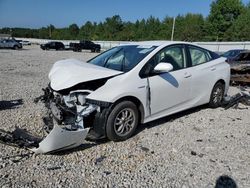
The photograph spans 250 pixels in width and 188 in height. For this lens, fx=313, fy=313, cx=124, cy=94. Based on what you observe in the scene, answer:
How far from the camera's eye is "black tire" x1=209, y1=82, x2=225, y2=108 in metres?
7.32

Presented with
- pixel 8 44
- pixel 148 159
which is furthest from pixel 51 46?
pixel 148 159

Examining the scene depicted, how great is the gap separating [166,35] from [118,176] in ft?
232

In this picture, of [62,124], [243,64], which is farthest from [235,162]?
[243,64]

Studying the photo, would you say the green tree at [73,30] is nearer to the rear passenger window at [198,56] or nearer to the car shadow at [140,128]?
the rear passenger window at [198,56]

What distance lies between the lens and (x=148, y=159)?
15.1 feet

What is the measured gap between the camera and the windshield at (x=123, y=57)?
555 centimetres

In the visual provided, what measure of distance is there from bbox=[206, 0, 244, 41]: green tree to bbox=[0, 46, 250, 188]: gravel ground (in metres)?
61.1

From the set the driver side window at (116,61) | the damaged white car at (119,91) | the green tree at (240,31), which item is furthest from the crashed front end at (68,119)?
the green tree at (240,31)

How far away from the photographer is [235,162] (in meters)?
4.57

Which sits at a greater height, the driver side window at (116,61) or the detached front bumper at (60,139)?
the driver side window at (116,61)

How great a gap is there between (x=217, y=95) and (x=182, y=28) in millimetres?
63411

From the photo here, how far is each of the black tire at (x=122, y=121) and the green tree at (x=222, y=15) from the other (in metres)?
61.8

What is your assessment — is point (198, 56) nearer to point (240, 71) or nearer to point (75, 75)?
point (75, 75)

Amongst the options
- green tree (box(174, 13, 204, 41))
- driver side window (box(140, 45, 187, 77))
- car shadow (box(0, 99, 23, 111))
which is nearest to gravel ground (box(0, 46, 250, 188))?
car shadow (box(0, 99, 23, 111))
